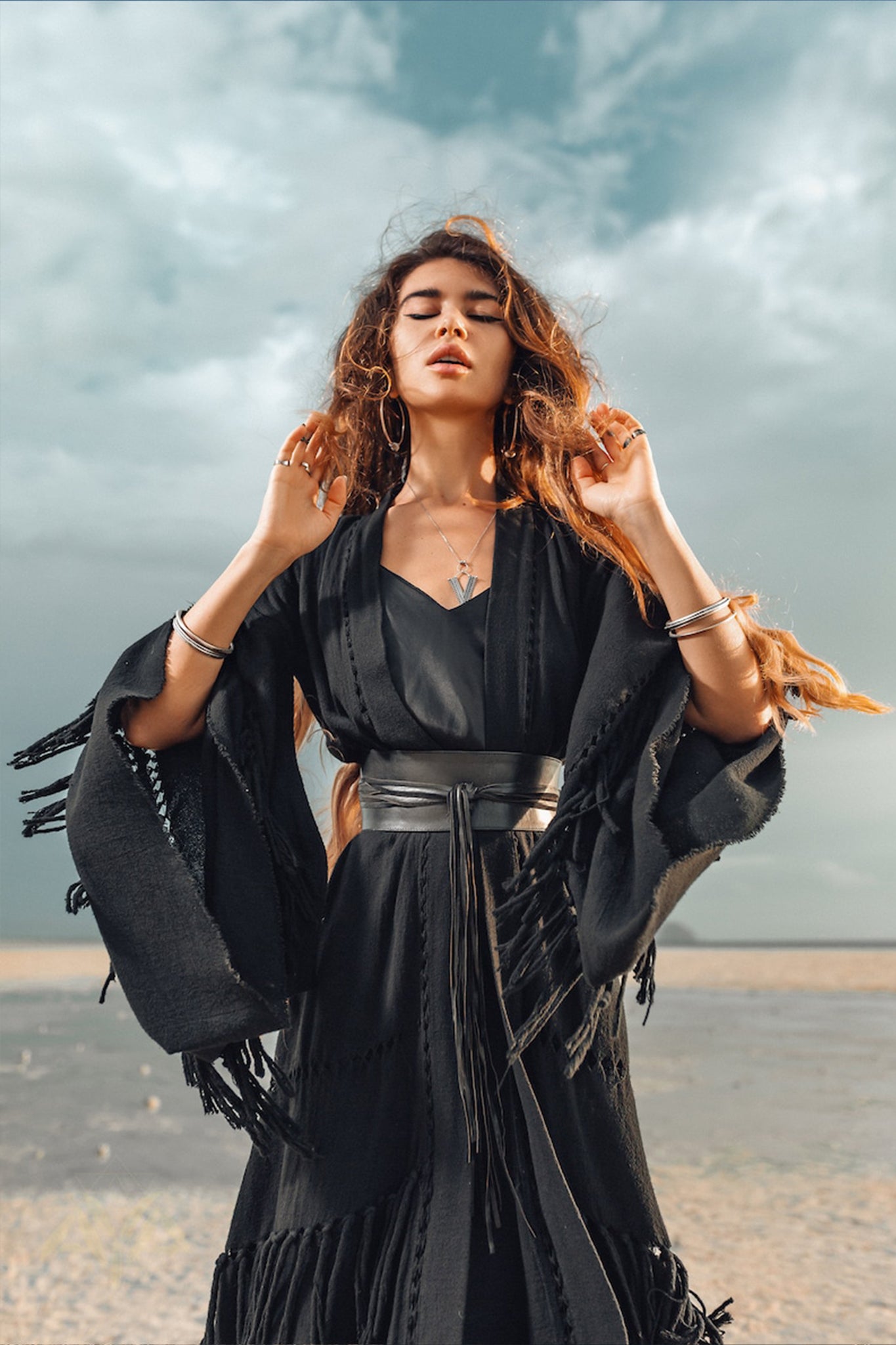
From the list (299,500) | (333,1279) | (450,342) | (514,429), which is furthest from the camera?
(514,429)

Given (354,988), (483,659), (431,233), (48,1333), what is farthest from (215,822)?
(48,1333)

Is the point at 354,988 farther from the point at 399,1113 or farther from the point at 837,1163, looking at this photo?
the point at 837,1163

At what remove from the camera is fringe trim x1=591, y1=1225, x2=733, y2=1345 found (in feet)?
5.16

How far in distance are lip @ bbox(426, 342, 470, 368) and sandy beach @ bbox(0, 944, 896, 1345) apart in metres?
1.50

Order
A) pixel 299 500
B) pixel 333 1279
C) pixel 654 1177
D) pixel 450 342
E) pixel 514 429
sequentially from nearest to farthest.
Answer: pixel 333 1279, pixel 299 500, pixel 450 342, pixel 514 429, pixel 654 1177

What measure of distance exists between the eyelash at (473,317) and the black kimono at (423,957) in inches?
19.5

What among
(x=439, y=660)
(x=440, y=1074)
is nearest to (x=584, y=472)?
(x=439, y=660)

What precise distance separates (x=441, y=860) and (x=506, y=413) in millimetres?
846

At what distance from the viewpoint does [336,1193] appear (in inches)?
64.2

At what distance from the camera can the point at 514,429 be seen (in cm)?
211

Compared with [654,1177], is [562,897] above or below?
above

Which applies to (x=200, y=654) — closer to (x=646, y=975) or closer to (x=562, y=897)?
(x=562, y=897)

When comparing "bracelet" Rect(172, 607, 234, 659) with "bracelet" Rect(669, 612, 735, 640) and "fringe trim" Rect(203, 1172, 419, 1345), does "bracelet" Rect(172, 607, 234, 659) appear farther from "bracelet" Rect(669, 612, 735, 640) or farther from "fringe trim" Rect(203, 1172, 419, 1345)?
"fringe trim" Rect(203, 1172, 419, 1345)

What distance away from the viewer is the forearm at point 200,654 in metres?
1.76
